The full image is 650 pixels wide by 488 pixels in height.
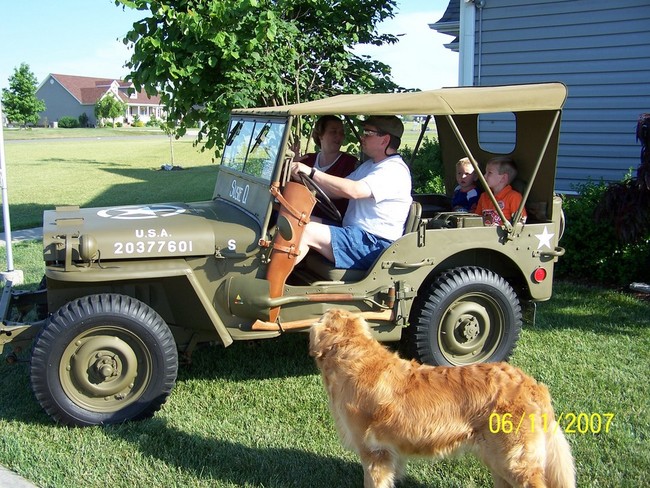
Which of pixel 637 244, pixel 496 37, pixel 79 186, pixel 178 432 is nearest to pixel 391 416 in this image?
pixel 178 432

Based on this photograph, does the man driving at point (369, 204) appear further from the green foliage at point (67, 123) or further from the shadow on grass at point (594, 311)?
the green foliage at point (67, 123)

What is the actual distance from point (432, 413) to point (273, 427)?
4.43ft

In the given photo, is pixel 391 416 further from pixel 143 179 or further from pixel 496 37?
pixel 143 179

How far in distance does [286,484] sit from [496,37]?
313 inches

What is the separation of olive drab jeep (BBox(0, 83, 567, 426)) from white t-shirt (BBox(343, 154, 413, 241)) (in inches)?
5.0

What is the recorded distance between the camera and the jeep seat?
4512 millimetres

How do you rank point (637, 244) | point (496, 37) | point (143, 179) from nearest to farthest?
point (637, 244), point (496, 37), point (143, 179)

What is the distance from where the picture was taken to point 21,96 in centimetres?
5775

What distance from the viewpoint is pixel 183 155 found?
30.2 m

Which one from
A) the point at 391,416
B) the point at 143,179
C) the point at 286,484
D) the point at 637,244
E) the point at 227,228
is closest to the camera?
the point at 391,416

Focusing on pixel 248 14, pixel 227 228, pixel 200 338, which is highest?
pixel 248 14

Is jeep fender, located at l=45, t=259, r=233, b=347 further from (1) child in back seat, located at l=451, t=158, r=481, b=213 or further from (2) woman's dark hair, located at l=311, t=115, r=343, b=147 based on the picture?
(1) child in back seat, located at l=451, t=158, r=481, b=213

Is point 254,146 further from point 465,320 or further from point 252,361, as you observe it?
point 465,320

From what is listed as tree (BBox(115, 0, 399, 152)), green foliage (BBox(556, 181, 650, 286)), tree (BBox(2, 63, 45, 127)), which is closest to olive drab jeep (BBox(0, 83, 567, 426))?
tree (BBox(115, 0, 399, 152))
